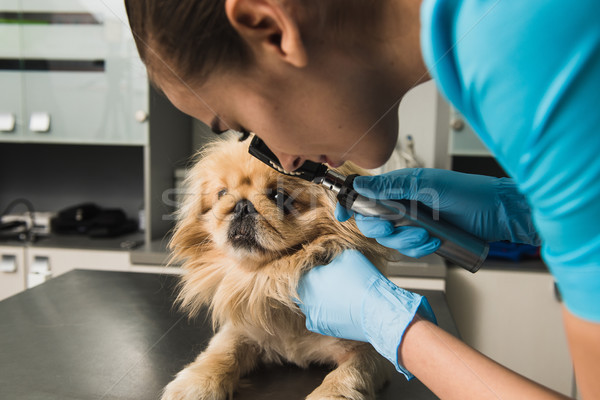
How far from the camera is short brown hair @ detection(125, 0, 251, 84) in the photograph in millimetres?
522

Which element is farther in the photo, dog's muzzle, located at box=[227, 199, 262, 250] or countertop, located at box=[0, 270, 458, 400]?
dog's muzzle, located at box=[227, 199, 262, 250]

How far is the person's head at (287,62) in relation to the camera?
20.6 inches

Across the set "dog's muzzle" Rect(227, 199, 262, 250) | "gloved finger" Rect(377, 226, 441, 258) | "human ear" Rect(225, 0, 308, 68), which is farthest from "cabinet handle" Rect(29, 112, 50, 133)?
"human ear" Rect(225, 0, 308, 68)

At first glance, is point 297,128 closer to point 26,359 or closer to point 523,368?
point 26,359

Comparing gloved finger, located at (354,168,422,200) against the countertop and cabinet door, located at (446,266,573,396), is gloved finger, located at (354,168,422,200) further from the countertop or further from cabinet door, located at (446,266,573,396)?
cabinet door, located at (446,266,573,396)

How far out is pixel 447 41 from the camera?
48 centimetres

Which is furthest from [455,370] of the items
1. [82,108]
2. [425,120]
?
[82,108]

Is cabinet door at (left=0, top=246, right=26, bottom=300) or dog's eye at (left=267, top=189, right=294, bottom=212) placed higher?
dog's eye at (left=267, top=189, right=294, bottom=212)

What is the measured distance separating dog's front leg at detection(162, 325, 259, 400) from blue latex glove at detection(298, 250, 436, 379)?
166mm

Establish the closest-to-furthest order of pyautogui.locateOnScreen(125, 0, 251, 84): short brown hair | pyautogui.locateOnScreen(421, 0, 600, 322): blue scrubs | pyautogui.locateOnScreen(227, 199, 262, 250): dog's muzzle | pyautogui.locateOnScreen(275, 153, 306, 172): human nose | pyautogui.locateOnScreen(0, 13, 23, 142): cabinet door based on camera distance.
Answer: pyautogui.locateOnScreen(421, 0, 600, 322): blue scrubs, pyautogui.locateOnScreen(125, 0, 251, 84): short brown hair, pyautogui.locateOnScreen(275, 153, 306, 172): human nose, pyautogui.locateOnScreen(227, 199, 262, 250): dog's muzzle, pyautogui.locateOnScreen(0, 13, 23, 142): cabinet door

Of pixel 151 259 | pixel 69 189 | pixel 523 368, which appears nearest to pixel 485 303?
pixel 523 368

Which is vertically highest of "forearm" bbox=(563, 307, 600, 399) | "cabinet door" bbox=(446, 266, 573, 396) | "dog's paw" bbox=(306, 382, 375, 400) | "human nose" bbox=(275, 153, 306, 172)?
"human nose" bbox=(275, 153, 306, 172)

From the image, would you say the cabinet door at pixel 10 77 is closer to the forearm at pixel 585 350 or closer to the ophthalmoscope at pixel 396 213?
the ophthalmoscope at pixel 396 213

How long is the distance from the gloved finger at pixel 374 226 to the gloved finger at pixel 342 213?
0.02m
